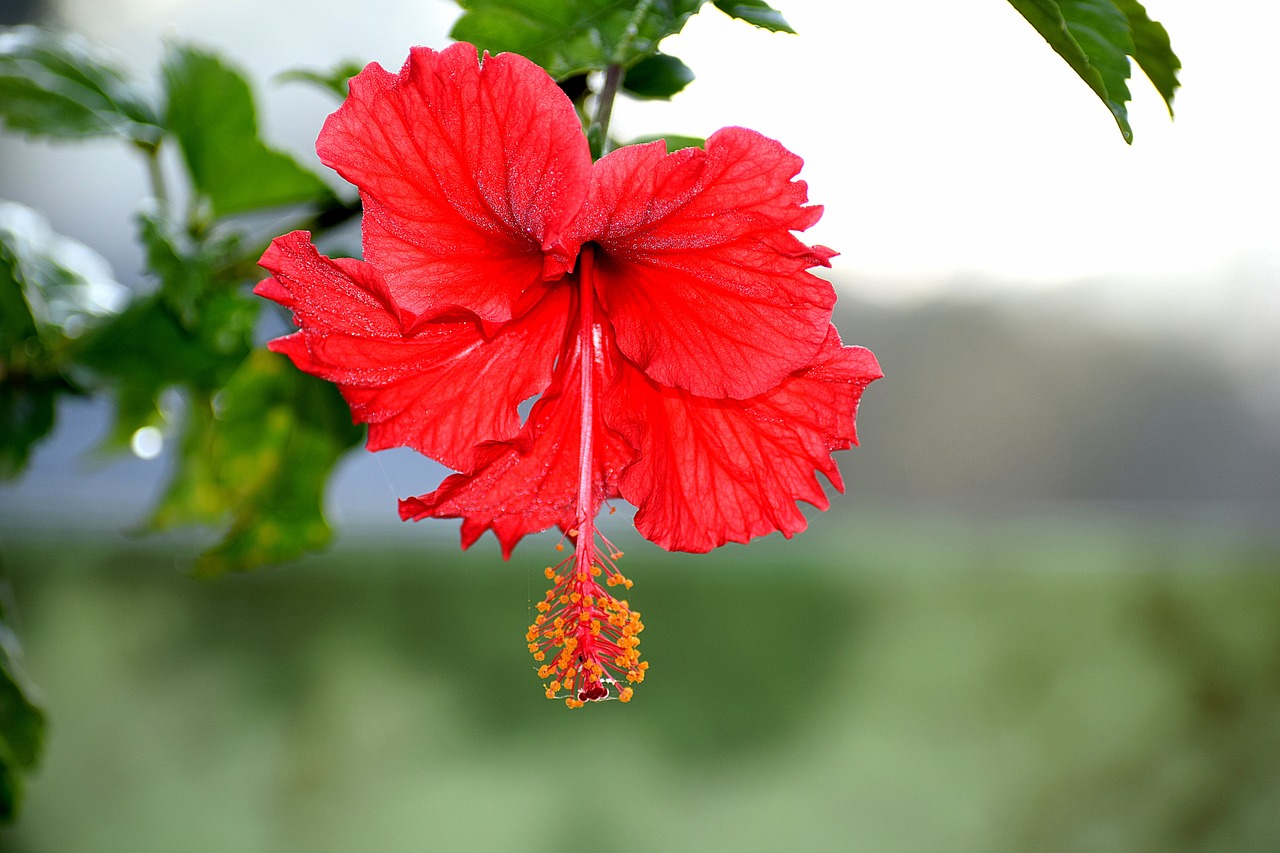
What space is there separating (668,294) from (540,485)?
8cm

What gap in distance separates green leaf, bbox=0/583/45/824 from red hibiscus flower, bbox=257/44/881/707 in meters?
0.39

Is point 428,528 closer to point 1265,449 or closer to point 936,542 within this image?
point 936,542

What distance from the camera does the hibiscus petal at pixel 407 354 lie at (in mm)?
273

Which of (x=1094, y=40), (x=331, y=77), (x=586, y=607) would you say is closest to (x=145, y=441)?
(x=331, y=77)

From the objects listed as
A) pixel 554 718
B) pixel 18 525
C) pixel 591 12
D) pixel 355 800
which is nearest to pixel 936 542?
pixel 554 718

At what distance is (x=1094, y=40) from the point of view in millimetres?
271

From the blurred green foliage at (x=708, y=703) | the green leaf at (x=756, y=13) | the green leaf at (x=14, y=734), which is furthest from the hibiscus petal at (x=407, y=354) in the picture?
the blurred green foliage at (x=708, y=703)

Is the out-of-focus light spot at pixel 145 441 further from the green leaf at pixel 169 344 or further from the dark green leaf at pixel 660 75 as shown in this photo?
the dark green leaf at pixel 660 75

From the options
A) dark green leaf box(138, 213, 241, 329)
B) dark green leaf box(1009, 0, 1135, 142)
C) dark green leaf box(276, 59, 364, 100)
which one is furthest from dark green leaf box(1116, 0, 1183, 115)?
dark green leaf box(138, 213, 241, 329)

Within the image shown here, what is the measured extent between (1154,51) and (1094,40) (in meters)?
0.03

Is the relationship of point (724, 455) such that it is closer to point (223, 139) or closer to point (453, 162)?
point (453, 162)

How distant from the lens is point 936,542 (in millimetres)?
924

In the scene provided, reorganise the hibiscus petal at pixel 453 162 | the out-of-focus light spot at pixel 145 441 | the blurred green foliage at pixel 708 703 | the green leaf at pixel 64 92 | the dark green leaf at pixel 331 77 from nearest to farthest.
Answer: the hibiscus petal at pixel 453 162, the dark green leaf at pixel 331 77, the green leaf at pixel 64 92, the out-of-focus light spot at pixel 145 441, the blurred green foliage at pixel 708 703

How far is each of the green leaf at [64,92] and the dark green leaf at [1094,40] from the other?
1.52 ft
